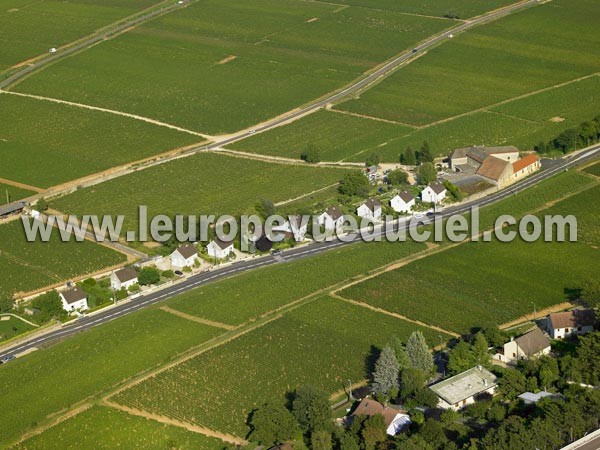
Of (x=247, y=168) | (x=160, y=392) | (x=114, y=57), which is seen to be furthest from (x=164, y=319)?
(x=114, y=57)

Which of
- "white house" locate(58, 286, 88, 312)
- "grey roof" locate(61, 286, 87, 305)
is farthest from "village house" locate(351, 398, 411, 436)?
"grey roof" locate(61, 286, 87, 305)

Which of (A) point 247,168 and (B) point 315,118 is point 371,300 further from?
(B) point 315,118

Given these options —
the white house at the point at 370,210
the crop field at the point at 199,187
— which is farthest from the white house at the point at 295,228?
the crop field at the point at 199,187

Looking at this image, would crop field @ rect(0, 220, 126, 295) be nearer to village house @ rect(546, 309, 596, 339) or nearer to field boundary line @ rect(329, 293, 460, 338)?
field boundary line @ rect(329, 293, 460, 338)

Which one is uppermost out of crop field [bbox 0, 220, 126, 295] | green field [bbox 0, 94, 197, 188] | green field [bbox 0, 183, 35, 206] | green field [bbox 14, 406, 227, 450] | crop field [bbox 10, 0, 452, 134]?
crop field [bbox 10, 0, 452, 134]

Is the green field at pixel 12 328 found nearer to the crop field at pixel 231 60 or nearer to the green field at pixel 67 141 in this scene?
the green field at pixel 67 141

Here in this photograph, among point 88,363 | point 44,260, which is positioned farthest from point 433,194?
point 88,363
